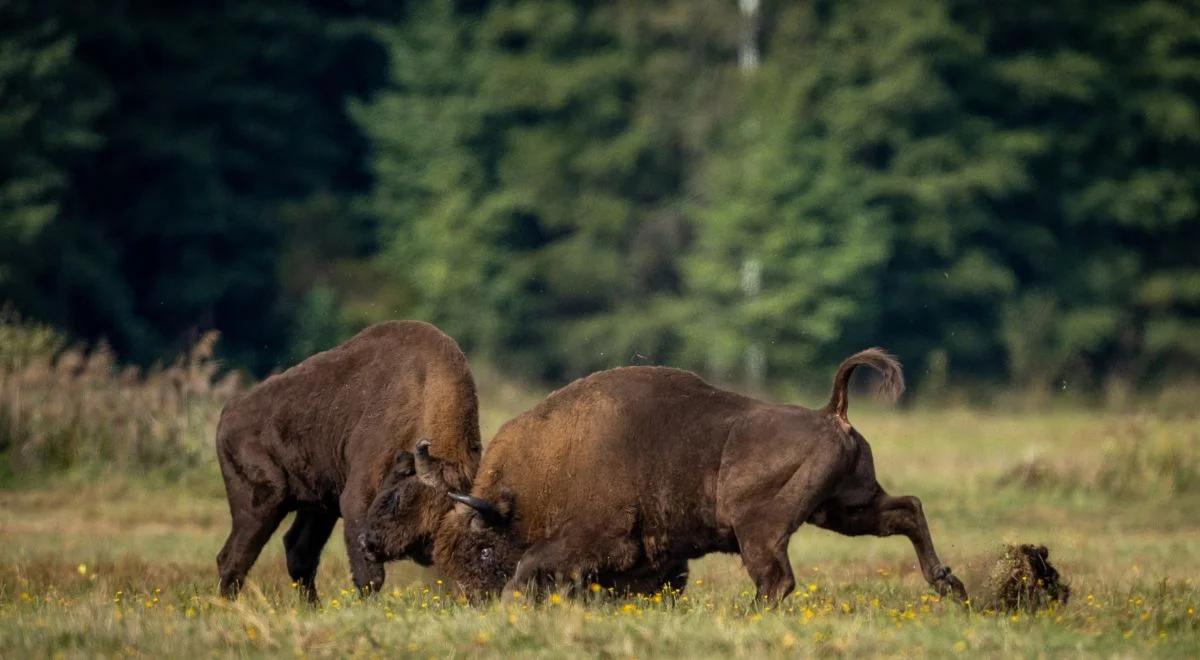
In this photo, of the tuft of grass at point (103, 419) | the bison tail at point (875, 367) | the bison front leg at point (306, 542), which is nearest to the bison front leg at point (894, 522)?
the bison tail at point (875, 367)

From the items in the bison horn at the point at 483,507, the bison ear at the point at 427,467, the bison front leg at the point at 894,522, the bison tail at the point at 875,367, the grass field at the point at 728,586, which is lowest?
the grass field at the point at 728,586

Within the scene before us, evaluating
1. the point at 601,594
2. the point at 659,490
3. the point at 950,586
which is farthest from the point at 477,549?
the point at 950,586

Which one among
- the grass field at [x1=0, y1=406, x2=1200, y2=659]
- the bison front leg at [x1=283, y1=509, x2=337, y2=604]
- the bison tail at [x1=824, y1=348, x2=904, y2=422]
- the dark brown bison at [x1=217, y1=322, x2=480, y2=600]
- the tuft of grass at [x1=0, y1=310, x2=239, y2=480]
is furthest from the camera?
the tuft of grass at [x1=0, y1=310, x2=239, y2=480]

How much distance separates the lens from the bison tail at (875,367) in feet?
39.7

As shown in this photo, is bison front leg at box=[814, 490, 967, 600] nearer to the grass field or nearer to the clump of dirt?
the grass field

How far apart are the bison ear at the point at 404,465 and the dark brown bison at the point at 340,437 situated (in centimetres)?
1

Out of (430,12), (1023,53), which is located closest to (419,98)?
(430,12)

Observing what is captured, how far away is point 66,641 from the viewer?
10.4 meters

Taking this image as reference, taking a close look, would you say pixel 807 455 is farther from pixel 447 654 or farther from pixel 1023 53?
pixel 1023 53

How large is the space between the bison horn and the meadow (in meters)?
0.58

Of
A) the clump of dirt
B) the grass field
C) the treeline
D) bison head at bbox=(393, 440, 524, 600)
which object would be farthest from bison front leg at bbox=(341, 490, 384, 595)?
the treeline

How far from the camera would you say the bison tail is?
39.7ft

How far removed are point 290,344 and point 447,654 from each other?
1425 inches

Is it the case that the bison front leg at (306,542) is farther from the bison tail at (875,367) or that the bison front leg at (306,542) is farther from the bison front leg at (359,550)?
the bison tail at (875,367)
